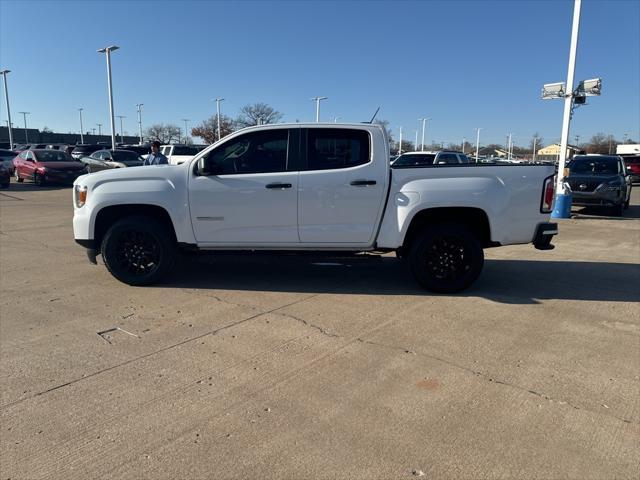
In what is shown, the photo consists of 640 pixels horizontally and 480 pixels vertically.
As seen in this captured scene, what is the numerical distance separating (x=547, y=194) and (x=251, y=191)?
3.45 meters

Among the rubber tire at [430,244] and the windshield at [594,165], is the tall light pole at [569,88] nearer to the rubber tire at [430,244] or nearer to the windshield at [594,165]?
the windshield at [594,165]

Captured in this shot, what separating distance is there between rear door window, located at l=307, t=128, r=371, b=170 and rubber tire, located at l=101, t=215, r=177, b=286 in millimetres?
1963

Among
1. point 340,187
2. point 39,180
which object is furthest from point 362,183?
point 39,180

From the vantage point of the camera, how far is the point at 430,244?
17.8ft

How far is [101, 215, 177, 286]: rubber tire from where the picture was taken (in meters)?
5.58

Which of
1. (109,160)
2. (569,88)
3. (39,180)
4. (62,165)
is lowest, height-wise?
(39,180)

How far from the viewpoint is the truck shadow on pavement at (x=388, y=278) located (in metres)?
5.68

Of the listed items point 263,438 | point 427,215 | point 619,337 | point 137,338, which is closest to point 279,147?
point 427,215

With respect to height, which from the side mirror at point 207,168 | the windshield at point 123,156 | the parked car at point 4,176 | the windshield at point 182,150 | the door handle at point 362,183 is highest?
the windshield at point 182,150

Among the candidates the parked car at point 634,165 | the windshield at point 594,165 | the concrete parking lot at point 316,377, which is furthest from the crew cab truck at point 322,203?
the parked car at point 634,165

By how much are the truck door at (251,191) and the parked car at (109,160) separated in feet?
61.9

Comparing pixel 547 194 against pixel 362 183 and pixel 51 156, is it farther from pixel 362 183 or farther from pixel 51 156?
pixel 51 156

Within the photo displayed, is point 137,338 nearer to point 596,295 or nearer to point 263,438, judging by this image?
point 263,438

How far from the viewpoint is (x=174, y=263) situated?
577cm
